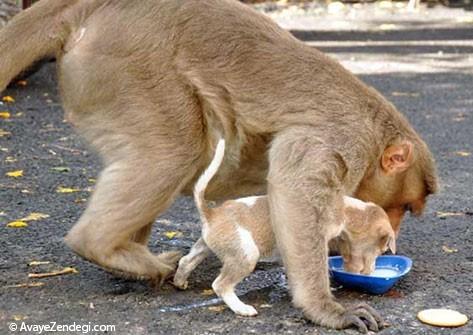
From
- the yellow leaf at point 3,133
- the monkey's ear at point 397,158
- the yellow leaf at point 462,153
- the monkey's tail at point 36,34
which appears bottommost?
the yellow leaf at point 3,133

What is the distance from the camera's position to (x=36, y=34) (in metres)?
4.70

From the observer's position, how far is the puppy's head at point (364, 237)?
14.8 feet

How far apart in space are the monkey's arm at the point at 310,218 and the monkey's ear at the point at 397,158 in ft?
1.37

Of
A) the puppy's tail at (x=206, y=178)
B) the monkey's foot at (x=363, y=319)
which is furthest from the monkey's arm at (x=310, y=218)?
the puppy's tail at (x=206, y=178)

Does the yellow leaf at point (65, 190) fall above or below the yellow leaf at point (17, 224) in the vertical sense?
below

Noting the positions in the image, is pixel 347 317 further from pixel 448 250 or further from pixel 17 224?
pixel 17 224

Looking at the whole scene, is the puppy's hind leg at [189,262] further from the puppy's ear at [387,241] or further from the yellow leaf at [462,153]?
the yellow leaf at [462,153]

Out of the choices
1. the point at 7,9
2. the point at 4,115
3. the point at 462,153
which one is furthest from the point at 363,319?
the point at 7,9

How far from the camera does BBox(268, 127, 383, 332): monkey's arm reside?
13.8 feet

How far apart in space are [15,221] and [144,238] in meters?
1.14

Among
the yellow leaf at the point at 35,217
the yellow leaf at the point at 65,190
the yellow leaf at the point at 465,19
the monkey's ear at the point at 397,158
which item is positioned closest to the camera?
the monkey's ear at the point at 397,158

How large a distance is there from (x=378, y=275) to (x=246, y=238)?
29.7 inches

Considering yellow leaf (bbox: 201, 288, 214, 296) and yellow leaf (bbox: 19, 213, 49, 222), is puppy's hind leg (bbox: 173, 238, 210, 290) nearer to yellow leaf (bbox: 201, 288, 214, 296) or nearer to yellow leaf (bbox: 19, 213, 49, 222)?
yellow leaf (bbox: 201, 288, 214, 296)

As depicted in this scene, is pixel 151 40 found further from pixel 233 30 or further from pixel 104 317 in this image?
pixel 104 317
